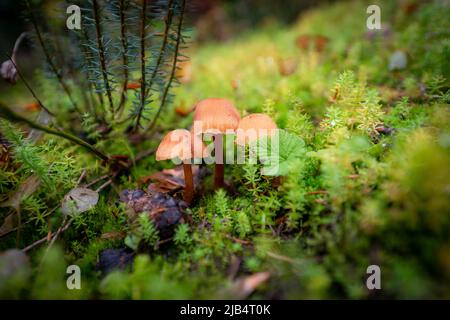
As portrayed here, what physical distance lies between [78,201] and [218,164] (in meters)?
0.84

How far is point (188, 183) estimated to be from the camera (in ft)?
6.26

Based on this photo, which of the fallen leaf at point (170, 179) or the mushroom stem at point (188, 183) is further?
the fallen leaf at point (170, 179)

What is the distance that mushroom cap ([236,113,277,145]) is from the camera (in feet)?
5.80


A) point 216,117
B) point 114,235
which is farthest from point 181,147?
point 114,235

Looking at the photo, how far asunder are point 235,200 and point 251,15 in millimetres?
4848

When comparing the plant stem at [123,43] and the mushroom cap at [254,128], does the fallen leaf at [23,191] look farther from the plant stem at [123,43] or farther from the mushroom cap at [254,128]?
the mushroom cap at [254,128]

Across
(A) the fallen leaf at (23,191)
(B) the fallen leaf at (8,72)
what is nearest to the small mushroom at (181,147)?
(A) the fallen leaf at (23,191)

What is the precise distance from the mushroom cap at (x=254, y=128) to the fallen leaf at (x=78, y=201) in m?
0.93

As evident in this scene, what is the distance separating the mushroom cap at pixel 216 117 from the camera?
1.79m

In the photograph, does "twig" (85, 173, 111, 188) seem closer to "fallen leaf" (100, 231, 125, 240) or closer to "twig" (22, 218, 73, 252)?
"twig" (22, 218, 73, 252)

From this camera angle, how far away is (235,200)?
1862mm

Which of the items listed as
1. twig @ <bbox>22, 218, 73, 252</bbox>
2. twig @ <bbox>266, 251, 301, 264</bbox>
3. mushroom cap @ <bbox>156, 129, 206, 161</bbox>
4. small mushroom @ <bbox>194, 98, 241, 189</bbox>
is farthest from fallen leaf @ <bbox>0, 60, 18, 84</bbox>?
twig @ <bbox>266, 251, 301, 264</bbox>

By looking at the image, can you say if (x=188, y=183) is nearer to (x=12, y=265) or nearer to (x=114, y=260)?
(x=114, y=260)

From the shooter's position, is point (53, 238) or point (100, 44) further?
point (100, 44)
